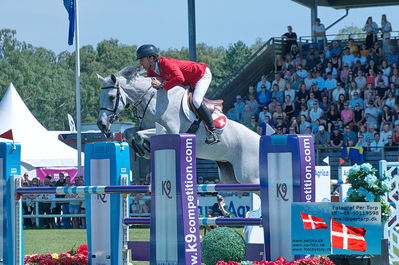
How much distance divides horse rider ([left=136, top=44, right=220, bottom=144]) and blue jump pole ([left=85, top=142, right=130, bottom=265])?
6.12ft

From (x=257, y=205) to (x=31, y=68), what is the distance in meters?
72.6

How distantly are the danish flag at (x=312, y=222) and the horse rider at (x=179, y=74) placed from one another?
10.6ft

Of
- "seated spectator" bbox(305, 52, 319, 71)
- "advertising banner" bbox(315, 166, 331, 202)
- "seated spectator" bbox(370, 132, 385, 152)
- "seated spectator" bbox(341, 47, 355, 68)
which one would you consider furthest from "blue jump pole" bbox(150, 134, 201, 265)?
"seated spectator" bbox(305, 52, 319, 71)

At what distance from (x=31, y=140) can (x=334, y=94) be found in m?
7.48

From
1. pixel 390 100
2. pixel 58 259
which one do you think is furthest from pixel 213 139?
pixel 390 100

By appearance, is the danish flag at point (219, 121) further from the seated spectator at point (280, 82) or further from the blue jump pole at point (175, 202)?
the seated spectator at point (280, 82)

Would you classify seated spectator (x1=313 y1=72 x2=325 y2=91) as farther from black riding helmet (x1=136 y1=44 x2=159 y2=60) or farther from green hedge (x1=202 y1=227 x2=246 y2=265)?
green hedge (x1=202 y1=227 x2=246 y2=265)

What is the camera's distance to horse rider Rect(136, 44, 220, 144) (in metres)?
9.99

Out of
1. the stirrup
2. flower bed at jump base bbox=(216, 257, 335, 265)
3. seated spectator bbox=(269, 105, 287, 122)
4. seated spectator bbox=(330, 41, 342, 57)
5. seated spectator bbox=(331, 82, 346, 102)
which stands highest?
seated spectator bbox=(330, 41, 342, 57)

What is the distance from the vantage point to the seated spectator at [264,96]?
75.3 feet

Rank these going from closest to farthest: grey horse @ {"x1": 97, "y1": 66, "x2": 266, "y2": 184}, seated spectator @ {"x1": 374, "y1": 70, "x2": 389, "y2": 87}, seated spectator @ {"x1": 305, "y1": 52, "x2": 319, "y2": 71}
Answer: grey horse @ {"x1": 97, "y1": 66, "x2": 266, "y2": 184} < seated spectator @ {"x1": 374, "y1": 70, "x2": 389, "y2": 87} < seated spectator @ {"x1": 305, "y1": 52, "x2": 319, "y2": 71}

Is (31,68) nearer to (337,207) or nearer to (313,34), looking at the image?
(313,34)

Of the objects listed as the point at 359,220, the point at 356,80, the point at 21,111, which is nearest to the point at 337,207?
the point at 359,220

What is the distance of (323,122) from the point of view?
20.9m
